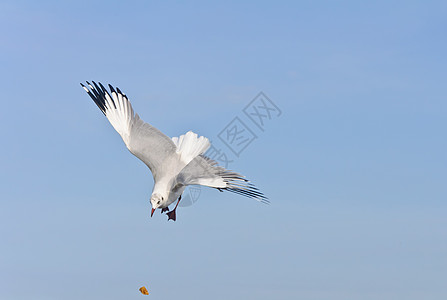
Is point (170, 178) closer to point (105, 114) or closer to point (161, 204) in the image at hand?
point (161, 204)

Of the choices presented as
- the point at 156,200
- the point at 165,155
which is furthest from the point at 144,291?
the point at 165,155

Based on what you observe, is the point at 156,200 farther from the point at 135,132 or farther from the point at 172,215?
the point at 135,132

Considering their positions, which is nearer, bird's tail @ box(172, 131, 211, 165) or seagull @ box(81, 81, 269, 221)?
seagull @ box(81, 81, 269, 221)

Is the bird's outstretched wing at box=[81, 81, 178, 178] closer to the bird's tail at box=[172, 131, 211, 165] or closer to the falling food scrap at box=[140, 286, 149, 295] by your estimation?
the bird's tail at box=[172, 131, 211, 165]

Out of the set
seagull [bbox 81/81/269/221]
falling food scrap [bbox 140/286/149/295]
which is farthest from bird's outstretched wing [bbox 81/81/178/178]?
falling food scrap [bbox 140/286/149/295]

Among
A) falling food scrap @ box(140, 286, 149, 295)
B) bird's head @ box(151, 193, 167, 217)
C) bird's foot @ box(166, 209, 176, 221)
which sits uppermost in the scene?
bird's foot @ box(166, 209, 176, 221)

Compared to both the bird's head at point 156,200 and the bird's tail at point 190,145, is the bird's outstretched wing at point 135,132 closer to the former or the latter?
the bird's tail at point 190,145

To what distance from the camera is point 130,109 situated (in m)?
19.3

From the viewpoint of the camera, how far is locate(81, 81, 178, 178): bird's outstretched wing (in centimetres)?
1744

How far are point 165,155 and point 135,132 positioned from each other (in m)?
1.81

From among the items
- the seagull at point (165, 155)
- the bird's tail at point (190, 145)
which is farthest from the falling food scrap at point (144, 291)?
the bird's tail at point (190, 145)

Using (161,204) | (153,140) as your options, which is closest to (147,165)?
(153,140)

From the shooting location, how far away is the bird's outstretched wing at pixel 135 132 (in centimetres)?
1744

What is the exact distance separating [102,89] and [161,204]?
636 cm
